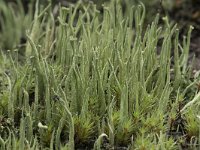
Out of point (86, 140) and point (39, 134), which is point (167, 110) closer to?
point (86, 140)

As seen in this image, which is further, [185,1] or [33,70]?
[185,1]

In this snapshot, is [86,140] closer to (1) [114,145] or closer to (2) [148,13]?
(1) [114,145]

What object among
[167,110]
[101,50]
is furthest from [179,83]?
Answer: [101,50]

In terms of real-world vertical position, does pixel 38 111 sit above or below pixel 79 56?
below

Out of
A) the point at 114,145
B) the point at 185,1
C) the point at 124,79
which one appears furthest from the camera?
the point at 185,1

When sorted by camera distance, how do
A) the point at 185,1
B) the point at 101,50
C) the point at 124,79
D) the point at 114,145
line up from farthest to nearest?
the point at 185,1
the point at 101,50
the point at 124,79
the point at 114,145

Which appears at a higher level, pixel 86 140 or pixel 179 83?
pixel 179 83

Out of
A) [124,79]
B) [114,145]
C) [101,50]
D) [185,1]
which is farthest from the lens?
[185,1]

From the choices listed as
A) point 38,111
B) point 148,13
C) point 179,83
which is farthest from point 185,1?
point 38,111

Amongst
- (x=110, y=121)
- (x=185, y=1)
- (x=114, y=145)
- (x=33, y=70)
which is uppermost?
(x=185, y=1)
